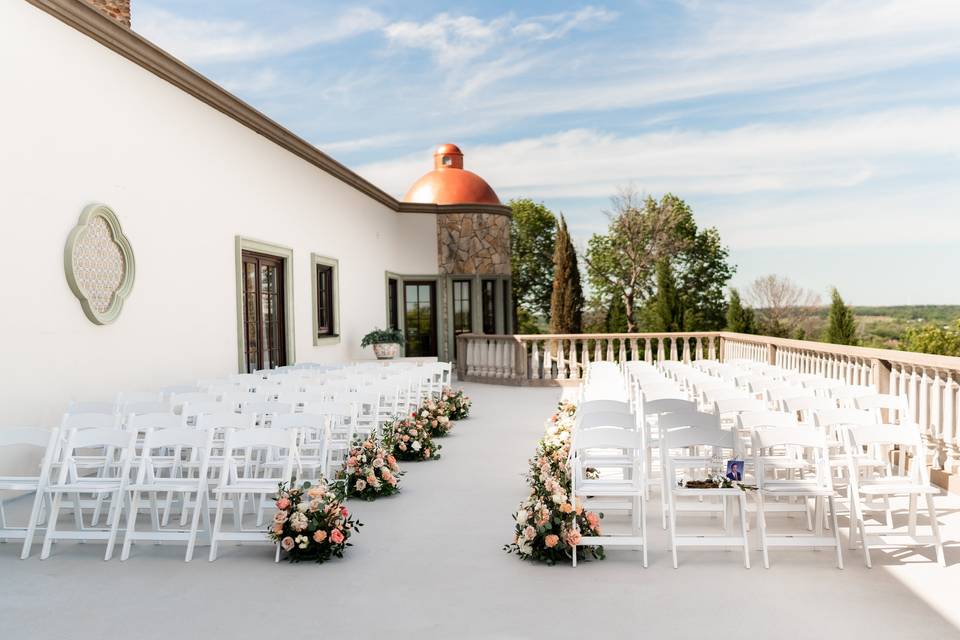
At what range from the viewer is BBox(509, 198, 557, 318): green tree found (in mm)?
34406

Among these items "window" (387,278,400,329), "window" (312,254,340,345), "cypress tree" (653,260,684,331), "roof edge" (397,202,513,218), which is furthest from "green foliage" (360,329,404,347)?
"cypress tree" (653,260,684,331)

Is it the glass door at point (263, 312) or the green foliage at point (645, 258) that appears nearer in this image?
the glass door at point (263, 312)

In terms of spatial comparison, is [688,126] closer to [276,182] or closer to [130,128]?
[276,182]

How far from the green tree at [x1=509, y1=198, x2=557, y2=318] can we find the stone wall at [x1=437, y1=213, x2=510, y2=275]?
14332 millimetres

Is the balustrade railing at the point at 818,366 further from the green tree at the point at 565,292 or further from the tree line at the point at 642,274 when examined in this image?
the tree line at the point at 642,274

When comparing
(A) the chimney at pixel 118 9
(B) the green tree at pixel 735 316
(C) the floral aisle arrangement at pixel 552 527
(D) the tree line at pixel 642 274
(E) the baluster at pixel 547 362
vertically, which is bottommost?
(C) the floral aisle arrangement at pixel 552 527

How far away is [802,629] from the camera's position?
12.0ft

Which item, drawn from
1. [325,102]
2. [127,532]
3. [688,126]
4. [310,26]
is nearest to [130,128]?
[127,532]

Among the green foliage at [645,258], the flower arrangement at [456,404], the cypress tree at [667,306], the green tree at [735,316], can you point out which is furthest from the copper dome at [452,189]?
the flower arrangement at [456,404]

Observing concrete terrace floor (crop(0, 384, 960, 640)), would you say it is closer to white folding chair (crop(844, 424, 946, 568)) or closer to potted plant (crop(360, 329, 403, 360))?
white folding chair (crop(844, 424, 946, 568))

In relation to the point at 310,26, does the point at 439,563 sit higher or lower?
lower

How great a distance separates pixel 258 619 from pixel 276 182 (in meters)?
9.21

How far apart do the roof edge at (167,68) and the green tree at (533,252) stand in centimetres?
2097

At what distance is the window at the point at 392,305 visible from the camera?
1889 cm
